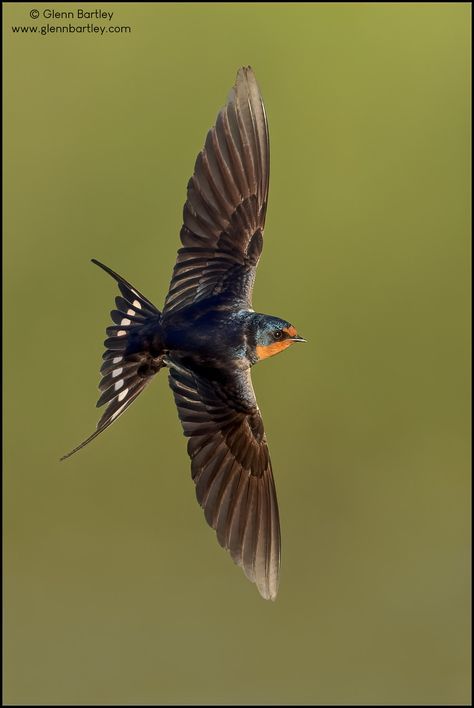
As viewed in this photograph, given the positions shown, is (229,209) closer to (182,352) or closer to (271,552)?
(182,352)

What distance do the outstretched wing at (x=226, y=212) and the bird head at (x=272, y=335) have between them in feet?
0.50

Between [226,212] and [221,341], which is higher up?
[226,212]

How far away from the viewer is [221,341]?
1.91m

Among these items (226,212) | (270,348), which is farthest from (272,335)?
(226,212)

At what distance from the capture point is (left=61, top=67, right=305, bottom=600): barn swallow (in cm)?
193

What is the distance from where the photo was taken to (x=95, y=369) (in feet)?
13.3

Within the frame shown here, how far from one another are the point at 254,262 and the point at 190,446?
359mm

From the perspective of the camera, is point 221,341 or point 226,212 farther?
point 226,212

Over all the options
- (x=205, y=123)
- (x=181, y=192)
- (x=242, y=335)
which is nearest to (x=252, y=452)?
(x=242, y=335)

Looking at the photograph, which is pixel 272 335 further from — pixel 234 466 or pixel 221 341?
pixel 234 466

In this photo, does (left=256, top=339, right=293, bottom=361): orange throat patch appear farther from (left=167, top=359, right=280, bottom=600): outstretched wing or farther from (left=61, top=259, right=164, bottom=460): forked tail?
(left=61, top=259, right=164, bottom=460): forked tail

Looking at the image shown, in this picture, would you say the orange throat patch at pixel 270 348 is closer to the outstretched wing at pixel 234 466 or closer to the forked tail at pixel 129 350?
the outstretched wing at pixel 234 466

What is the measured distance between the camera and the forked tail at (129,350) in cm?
195

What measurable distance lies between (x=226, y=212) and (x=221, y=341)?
1.10 ft
